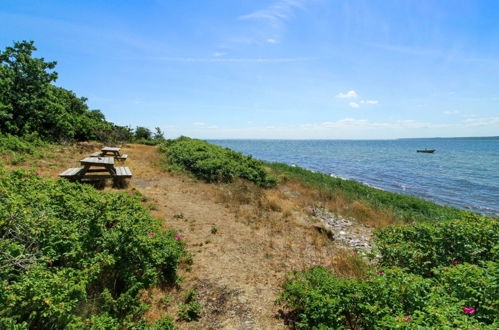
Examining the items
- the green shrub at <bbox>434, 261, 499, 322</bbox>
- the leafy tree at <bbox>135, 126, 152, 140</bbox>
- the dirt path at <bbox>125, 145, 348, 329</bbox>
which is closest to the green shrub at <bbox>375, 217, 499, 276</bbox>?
the green shrub at <bbox>434, 261, 499, 322</bbox>

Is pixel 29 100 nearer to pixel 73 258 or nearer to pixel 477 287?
pixel 73 258

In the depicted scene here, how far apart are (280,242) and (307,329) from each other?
3141 millimetres

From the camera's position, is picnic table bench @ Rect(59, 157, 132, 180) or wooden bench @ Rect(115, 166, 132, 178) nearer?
picnic table bench @ Rect(59, 157, 132, 180)

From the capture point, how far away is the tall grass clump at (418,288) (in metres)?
2.14

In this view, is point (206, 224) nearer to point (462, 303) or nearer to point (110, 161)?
point (110, 161)

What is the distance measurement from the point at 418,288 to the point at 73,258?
4021 millimetres

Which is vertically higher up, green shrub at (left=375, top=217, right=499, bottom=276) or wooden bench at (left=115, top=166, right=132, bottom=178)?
wooden bench at (left=115, top=166, right=132, bottom=178)

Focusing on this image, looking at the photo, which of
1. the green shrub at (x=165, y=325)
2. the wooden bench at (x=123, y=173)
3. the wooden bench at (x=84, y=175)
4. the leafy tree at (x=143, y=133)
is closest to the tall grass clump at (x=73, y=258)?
the green shrub at (x=165, y=325)

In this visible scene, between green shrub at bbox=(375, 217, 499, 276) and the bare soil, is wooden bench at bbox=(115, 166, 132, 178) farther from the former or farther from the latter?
green shrub at bbox=(375, 217, 499, 276)

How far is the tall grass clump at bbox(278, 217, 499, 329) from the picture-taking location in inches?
84.4

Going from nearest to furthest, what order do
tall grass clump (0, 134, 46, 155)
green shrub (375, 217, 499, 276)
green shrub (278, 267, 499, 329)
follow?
1. green shrub (278, 267, 499, 329)
2. green shrub (375, 217, 499, 276)
3. tall grass clump (0, 134, 46, 155)

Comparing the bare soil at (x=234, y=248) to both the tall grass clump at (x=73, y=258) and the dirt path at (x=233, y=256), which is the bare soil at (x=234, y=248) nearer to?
the dirt path at (x=233, y=256)

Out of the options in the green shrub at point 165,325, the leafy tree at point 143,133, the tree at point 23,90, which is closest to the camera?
the green shrub at point 165,325

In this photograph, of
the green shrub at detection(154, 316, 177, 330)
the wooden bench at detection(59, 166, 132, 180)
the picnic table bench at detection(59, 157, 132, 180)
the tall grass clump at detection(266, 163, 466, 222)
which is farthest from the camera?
the tall grass clump at detection(266, 163, 466, 222)
